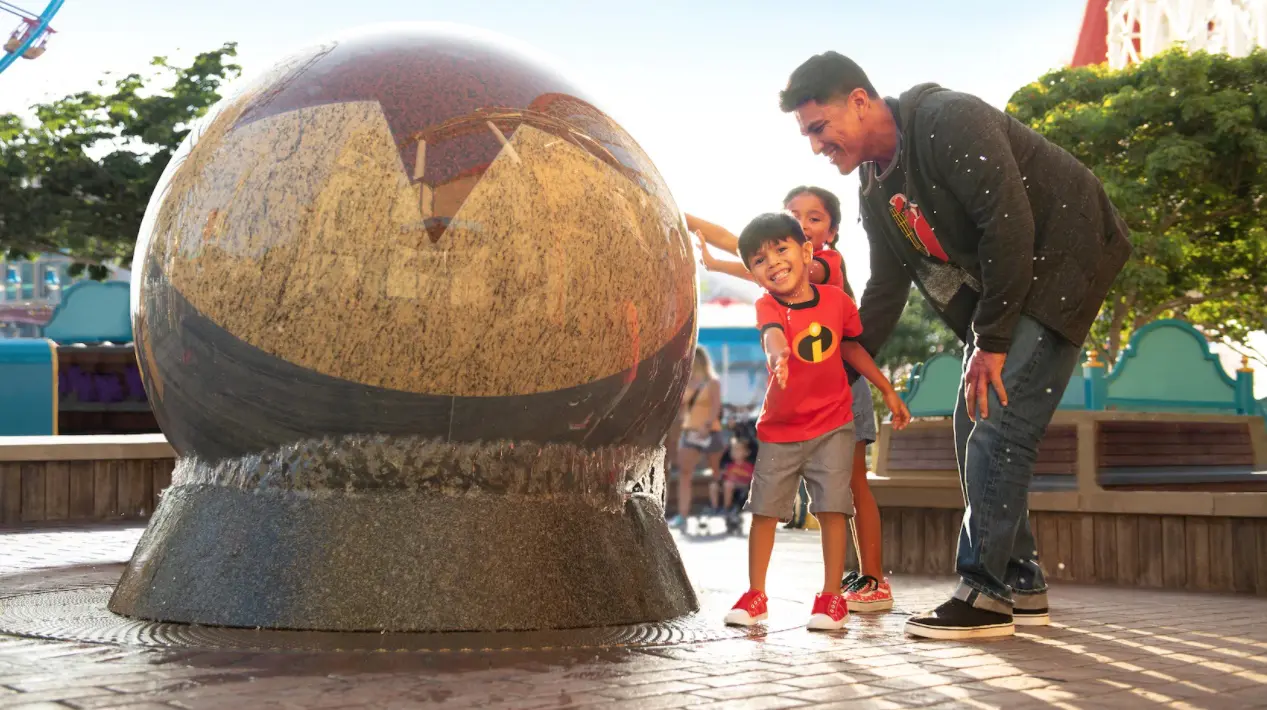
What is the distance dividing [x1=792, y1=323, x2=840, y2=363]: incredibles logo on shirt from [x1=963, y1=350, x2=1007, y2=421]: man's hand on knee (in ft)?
1.68

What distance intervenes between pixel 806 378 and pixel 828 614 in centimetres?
85

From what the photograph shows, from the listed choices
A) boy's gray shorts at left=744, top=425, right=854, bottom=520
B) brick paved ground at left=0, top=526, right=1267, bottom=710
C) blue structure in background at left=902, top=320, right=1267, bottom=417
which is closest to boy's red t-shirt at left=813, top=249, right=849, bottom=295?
boy's gray shorts at left=744, top=425, right=854, bottom=520

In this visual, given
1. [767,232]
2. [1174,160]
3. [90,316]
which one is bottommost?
[767,232]

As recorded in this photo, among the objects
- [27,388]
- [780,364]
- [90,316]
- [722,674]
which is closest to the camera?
[722,674]

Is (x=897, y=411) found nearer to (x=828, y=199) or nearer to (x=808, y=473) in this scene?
(x=808, y=473)

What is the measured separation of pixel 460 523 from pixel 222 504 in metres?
0.82

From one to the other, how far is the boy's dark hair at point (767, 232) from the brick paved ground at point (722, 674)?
137 cm

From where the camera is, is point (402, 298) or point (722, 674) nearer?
point (722, 674)

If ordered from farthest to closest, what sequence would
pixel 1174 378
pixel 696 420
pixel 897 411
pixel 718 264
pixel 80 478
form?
pixel 696 420 < pixel 80 478 < pixel 1174 378 < pixel 718 264 < pixel 897 411

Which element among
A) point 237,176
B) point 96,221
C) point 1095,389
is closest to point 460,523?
point 237,176

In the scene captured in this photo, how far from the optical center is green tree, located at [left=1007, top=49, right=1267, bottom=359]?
26953mm

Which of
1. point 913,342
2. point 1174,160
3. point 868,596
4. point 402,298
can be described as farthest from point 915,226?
point 913,342

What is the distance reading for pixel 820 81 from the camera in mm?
4605

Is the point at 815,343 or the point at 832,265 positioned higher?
the point at 832,265
